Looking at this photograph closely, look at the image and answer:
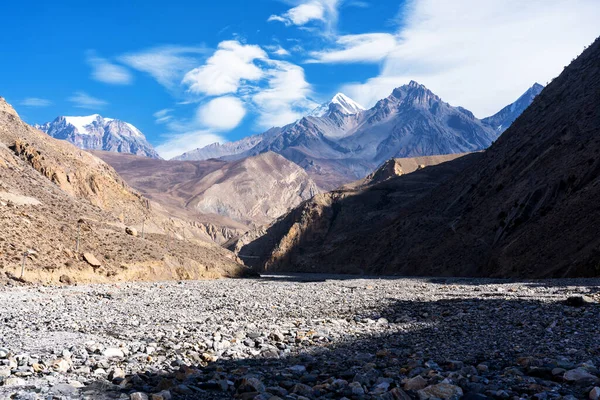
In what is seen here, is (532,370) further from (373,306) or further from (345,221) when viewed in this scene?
(345,221)

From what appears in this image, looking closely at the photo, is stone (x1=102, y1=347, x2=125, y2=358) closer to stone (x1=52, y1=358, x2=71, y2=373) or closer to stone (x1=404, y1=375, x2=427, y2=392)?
stone (x1=52, y1=358, x2=71, y2=373)

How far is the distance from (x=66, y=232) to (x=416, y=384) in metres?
41.5

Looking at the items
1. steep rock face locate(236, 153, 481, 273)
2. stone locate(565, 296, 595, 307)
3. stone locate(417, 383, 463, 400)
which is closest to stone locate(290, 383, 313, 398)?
stone locate(417, 383, 463, 400)

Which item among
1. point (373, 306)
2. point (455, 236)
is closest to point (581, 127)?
point (455, 236)

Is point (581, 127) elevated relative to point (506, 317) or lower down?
elevated

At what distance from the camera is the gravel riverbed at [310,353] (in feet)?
26.7

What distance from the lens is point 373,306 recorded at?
2223 centimetres

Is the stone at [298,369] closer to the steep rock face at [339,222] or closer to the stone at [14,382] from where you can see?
the stone at [14,382]

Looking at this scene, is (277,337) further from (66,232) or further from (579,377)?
(66,232)

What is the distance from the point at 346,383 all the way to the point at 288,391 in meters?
1.10

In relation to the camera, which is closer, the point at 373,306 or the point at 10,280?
the point at 373,306

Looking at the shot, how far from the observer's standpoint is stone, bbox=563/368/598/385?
8.06 meters

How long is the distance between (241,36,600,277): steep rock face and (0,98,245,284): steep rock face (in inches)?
1075

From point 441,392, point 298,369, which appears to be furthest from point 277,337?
point 441,392
